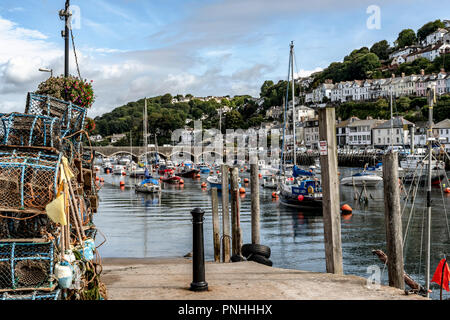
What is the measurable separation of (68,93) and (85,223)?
3.91m

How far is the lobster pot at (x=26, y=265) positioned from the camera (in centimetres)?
523

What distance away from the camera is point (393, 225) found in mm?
6785

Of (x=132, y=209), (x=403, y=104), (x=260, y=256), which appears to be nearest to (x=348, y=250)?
(x=260, y=256)

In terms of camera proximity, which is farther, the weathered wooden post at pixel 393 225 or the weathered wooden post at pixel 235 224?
the weathered wooden post at pixel 235 224

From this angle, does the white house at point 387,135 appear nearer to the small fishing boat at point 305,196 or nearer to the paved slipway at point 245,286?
the small fishing boat at point 305,196

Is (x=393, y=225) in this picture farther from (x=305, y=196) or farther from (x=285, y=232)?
(x=305, y=196)

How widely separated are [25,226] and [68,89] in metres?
5.27

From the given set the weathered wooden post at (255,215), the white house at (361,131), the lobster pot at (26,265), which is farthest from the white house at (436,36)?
the lobster pot at (26,265)

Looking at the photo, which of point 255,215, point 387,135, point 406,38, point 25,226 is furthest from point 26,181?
point 406,38

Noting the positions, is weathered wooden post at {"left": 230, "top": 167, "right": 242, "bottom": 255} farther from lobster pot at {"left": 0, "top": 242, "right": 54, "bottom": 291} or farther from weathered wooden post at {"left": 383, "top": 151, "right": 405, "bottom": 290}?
lobster pot at {"left": 0, "top": 242, "right": 54, "bottom": 291}

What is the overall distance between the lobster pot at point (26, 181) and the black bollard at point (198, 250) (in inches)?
72.9

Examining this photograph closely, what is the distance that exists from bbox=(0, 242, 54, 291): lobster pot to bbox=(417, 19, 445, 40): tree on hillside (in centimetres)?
20114

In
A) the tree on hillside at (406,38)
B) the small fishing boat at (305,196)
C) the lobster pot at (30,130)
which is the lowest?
the small fishing boat at (305,196)
